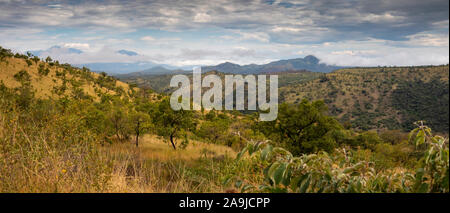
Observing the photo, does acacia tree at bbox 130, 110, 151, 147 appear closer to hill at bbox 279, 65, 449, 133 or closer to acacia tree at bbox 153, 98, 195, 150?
acacia tree at bbox 153, 98, 195, 150

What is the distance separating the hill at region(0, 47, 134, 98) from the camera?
34.7m

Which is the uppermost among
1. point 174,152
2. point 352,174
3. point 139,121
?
point 352,174

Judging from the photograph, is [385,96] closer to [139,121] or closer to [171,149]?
[171,149]

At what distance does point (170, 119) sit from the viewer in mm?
18672

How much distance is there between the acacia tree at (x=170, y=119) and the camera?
1838 cm

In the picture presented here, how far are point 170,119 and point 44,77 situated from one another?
31.0 m

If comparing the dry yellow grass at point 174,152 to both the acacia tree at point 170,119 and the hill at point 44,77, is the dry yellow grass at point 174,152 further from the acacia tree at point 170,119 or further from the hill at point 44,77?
the hill at point 44,77

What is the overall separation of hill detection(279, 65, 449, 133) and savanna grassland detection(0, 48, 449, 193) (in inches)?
1370

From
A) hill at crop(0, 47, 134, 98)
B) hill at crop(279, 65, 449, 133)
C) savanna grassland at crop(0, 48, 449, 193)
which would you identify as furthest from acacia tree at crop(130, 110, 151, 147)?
hill at crop(279, 65, 449, 133)

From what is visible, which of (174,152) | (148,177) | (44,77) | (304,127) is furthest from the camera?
(44,77)

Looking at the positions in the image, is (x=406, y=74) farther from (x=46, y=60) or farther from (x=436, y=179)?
(x=436, y=179)

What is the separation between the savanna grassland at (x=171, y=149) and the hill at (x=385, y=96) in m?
34.8

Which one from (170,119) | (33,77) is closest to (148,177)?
(170,119)
